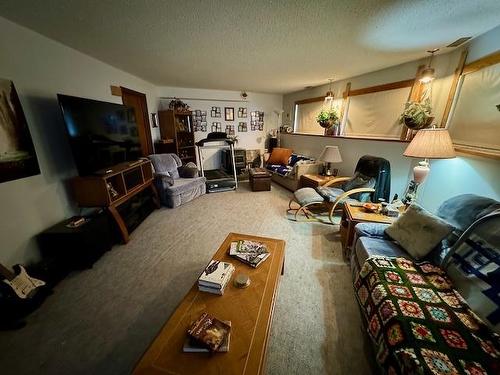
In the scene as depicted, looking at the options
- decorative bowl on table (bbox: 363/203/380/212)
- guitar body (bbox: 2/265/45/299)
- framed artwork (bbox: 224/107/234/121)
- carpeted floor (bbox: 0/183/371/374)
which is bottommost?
carpeted floor (bbox: 0/183/371/374)

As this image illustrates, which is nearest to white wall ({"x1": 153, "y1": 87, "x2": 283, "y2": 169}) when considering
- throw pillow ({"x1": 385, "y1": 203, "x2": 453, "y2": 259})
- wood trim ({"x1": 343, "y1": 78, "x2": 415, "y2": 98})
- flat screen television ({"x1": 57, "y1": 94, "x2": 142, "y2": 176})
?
flat screen television ({"x1": 57, "y1": 94, "x2": 142, "y2": 176})

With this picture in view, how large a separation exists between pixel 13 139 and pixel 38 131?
29 centimetres

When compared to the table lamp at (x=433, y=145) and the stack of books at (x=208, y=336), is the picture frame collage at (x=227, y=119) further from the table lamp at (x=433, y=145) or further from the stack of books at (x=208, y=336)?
the stack of books at (x=208, y=336)

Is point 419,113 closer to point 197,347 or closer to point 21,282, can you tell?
point 197,347

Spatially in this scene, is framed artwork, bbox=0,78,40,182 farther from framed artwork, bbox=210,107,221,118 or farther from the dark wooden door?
framed artwork, bbox=210,107,221,118

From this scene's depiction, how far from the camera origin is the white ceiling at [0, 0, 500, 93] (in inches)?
56.6

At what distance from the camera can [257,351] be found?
918mm

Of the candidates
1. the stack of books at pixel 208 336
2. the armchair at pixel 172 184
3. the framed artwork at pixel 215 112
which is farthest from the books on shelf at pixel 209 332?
the framed artwork at pixel 215 112

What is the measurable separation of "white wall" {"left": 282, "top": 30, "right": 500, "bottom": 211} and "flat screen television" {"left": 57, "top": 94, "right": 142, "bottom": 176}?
12.5 feet

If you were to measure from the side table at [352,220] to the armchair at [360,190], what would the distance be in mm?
383

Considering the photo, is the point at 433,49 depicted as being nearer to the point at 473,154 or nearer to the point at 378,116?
the point at 378,116

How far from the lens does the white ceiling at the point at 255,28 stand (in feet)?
4.72

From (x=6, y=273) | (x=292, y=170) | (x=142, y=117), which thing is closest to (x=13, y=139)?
(x=6, y=273)

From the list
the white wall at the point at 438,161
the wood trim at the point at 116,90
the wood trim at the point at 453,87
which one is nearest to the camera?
the white wall at the point at 438,161
